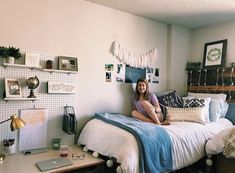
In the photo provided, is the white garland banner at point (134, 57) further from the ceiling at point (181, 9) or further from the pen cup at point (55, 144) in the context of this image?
the pen cup at point (55, 144)

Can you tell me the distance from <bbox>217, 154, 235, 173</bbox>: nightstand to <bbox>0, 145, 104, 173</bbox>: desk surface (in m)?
1.35

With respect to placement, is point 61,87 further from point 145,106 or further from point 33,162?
point 145,106

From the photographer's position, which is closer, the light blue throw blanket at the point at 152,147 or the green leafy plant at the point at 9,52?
the light blue throw blanket at the point at 152,147

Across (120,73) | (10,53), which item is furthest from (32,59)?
(120,73)

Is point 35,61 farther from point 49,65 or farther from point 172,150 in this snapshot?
point 172,150

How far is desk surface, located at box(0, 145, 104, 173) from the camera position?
189 centimetres

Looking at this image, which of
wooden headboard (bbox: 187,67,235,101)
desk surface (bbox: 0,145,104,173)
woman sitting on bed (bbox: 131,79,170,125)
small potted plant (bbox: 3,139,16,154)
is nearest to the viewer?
desk surface (bbox: 0,145,104,173)

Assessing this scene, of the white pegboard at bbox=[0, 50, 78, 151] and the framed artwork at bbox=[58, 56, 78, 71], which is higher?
the framed artwork at bbox=[58, 56, 78, 71]

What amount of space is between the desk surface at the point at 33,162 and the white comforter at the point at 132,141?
5.5 inches

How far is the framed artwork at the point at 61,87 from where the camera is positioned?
251cm

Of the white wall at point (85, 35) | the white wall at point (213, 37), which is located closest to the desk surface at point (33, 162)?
the white wall at point (85, 35)

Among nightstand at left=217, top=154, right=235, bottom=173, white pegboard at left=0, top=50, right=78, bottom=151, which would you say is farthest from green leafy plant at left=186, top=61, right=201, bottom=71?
white pegboard at left=0, top=50, right=78, bottom=151

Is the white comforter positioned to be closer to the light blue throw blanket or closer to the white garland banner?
the light blue throw blanket

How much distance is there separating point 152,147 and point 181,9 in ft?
6.67
